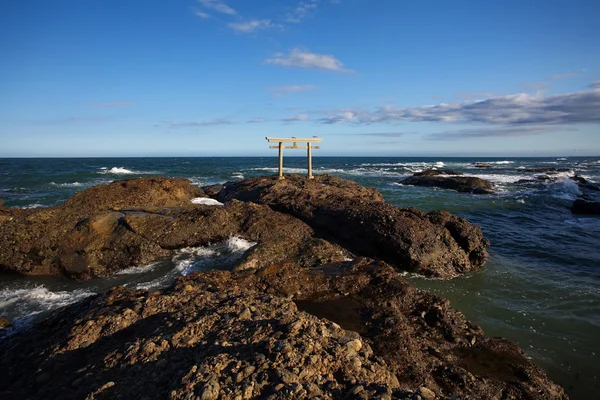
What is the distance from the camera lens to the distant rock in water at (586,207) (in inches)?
672

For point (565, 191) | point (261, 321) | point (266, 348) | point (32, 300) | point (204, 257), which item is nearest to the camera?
point (266, 348)

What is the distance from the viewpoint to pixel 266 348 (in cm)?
281

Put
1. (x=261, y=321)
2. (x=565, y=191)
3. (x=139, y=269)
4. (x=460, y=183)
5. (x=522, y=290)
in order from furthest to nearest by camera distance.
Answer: (x=460, y=183)
(x=565, y=191)
(x=139, y=269)
(x=522, y=290)
(x=261, y=321)

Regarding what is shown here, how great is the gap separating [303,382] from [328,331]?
75 cm

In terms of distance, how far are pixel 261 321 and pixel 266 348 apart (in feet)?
1.62

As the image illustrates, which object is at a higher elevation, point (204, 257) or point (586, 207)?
point (204, 257)

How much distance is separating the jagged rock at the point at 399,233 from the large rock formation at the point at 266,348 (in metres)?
2.79

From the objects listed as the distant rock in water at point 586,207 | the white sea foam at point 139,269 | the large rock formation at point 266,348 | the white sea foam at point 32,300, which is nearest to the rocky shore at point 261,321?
the large rock formation at point 266,348

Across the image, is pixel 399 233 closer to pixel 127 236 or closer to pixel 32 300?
pixel 127 236

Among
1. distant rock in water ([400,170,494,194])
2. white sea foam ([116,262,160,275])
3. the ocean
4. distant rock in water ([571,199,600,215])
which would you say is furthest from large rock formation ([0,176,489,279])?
distant rock in water ([400,170,494,194])

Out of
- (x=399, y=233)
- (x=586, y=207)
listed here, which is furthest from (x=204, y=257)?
(x=586, y=207)

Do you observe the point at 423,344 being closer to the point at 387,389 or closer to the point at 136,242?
the point at 387,389

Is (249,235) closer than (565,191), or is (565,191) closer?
(249,235)

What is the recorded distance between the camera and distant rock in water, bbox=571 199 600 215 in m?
17.1
